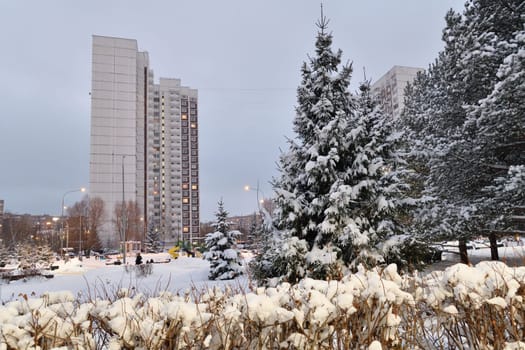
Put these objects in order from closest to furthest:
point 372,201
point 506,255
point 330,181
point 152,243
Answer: point 330,181, point 372,201, point 506,255, point 152,243

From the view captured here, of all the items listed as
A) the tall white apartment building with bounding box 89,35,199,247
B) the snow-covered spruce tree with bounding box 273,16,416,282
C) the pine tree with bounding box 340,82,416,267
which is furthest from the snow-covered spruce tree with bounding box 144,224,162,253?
the pine tree with bounding box 340,82,416,267

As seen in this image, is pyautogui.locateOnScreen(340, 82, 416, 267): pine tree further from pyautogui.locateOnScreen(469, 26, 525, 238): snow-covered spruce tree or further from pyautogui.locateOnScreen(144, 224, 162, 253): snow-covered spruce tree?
pyautogui.locateOnScreen(144, 224, 162, 253): snow-covered spruce tree

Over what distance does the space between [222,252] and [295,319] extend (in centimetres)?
1710

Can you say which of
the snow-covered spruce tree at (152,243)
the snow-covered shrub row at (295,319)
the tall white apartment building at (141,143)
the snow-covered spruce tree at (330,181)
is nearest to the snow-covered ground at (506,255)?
the snow-covered shrub row at (295,319)

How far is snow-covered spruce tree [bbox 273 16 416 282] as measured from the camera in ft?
28.1

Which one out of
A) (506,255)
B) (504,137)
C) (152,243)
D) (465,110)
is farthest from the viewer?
(152,243)

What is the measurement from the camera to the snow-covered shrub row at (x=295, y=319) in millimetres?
2033

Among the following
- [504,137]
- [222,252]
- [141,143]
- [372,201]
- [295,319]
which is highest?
[141,143]

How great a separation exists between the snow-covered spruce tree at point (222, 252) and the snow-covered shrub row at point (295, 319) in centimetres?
1580

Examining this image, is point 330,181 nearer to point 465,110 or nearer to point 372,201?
point 372,201

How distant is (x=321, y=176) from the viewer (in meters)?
9.20

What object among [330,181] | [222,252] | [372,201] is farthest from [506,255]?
[222,252]

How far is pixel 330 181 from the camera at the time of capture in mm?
9227

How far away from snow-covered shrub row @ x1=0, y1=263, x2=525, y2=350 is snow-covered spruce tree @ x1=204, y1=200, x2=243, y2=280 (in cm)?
1580
